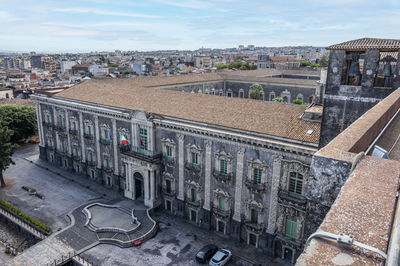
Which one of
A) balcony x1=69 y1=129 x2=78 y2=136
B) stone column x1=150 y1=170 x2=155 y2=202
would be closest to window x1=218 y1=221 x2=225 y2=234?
stone column x1=150 y1=170 x2=155 y2=202

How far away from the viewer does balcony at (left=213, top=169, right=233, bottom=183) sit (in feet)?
99.5

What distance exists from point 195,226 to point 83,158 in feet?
70.4

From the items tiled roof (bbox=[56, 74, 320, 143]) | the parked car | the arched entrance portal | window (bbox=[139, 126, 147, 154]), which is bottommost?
the parked car

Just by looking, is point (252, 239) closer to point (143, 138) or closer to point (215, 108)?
point (215, 108)

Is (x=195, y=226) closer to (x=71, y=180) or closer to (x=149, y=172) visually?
(x=149, y=172)

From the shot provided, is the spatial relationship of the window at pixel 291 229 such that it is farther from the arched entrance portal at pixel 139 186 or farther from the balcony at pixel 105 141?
the balcony at pixel 105 141

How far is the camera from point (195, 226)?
34.4 meters

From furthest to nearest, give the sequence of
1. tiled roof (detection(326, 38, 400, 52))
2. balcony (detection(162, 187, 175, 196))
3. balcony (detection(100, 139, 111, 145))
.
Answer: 1. balcony (detection(100, 139, 111, 145))
2. balcony (detection(162, 187, 175, 196))
3. tiled roof (detection(326, 38, 400, 52))

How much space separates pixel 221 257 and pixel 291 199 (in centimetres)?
816

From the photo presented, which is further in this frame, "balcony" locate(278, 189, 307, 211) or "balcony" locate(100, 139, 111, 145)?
"balcony" locate(100, 139, 111, 145)

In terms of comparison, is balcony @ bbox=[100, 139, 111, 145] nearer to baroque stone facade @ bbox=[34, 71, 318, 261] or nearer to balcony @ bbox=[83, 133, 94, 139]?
baroque stone facade @ bbox=[34, 71, 318, 261]

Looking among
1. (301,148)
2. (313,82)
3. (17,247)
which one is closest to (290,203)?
(301,148)

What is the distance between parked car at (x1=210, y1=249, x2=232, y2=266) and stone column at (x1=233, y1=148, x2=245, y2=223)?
3.36 meters

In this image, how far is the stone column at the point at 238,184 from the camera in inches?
1152
